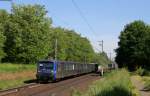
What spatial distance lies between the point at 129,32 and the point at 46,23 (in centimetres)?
2955

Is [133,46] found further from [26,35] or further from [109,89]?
[109,89]

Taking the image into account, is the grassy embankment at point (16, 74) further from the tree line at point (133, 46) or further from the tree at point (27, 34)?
the tree line at point (133, 46)

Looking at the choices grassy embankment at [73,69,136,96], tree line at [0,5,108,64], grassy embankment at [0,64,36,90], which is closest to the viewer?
grassy embankment at [73,69,136,96]

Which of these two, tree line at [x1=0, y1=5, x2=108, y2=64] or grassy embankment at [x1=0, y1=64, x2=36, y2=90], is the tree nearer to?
tree line at [x1=0, y1=5, x2=108, y2=64]

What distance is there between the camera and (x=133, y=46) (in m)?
106

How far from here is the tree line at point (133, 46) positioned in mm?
97312

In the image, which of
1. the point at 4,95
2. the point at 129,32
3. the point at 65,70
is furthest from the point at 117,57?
the point at 4,95

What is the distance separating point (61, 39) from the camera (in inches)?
4909

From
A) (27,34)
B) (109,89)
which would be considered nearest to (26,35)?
(27,34)

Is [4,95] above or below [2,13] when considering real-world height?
below

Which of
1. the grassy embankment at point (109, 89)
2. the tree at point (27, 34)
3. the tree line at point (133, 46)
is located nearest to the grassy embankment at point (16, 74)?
the tree at point (27, 34)

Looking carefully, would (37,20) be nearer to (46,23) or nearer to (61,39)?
(46,23)

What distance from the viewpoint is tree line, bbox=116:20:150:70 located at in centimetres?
9731

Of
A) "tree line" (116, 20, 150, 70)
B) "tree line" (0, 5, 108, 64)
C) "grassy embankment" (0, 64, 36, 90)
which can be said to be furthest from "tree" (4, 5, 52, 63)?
"tree line" (116, 20, 150, 70)
